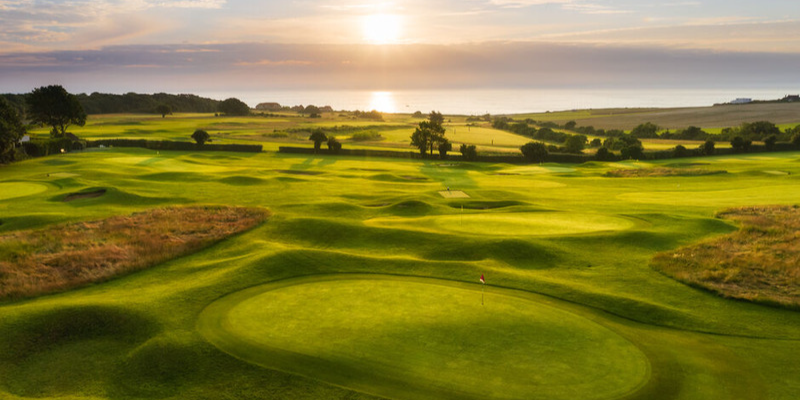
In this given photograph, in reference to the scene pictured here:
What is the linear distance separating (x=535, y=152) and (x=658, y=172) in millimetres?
24373

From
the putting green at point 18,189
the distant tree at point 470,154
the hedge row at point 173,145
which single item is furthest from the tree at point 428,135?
the putting green at point 18,189

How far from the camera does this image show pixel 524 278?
2347 centimetres

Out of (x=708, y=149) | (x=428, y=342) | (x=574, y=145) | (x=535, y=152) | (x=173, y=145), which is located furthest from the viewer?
(x=574, y=145)

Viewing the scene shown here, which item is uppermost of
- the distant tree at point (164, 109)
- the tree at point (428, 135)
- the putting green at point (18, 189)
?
the distant tree at point (164, 109)

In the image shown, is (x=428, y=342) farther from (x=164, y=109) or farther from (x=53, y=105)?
(x=164, y=109)

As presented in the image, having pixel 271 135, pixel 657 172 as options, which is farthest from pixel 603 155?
pixel 271 135

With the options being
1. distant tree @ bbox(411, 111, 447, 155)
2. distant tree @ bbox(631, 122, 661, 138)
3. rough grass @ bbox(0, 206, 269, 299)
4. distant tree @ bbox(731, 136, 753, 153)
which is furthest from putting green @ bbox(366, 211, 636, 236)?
distant tree @ bbox(631, 122, 661, 138)

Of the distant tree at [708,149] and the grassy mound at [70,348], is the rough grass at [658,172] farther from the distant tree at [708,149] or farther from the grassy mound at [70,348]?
the grassy mound at [70,348]

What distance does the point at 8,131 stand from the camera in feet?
204

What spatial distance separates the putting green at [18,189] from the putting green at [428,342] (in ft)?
122

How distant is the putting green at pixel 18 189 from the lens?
45906 millimetres

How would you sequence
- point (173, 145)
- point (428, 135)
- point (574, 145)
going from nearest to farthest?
point (428, 135) → point (173, 145) → point (574, 145)

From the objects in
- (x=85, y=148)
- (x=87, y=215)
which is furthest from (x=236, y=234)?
(x=85, y=148)

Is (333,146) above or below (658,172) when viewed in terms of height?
above
